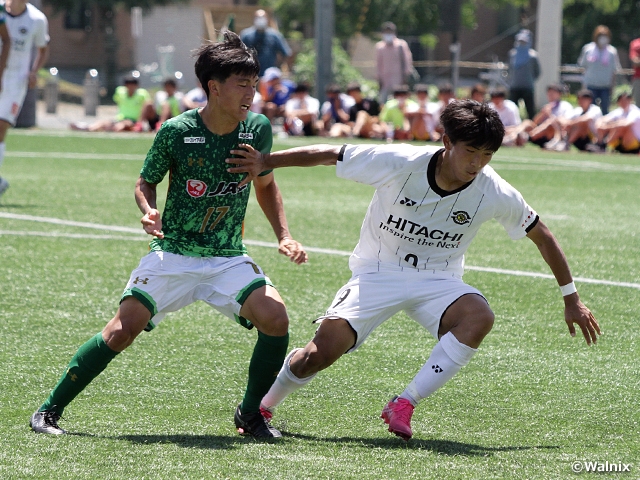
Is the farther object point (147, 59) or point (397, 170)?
point (147, 59)

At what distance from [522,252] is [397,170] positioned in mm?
4778

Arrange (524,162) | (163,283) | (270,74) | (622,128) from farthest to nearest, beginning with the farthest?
(270,74), (622,128), (524,162), (163,283)

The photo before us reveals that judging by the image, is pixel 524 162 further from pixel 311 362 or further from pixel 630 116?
pixel 311 362

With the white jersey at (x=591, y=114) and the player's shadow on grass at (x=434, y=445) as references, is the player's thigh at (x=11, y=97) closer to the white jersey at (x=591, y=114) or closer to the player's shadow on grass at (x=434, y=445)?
the player's shadow on grass at (x=434, y=445)

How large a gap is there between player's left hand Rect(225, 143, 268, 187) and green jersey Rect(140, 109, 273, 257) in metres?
0.07

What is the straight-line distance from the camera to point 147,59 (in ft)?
149

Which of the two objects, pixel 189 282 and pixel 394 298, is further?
pixel 394 298

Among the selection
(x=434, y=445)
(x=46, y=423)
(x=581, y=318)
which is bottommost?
(x=434, y=445)

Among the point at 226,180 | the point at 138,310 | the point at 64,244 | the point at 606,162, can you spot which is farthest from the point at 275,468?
A: the point at 606,162

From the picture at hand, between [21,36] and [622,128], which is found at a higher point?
[21,36]

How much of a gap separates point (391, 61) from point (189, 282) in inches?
762

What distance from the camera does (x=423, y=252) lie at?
4.68 meters

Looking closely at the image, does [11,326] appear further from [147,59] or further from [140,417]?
[147,59]

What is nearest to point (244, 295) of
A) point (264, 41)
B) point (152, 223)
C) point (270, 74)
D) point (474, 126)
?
point (152, 223)
